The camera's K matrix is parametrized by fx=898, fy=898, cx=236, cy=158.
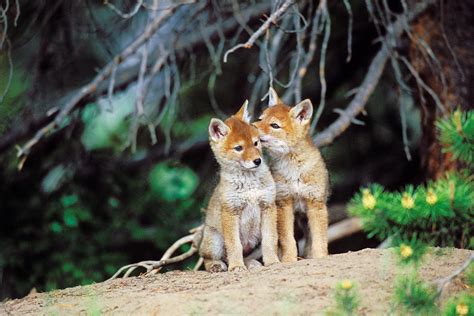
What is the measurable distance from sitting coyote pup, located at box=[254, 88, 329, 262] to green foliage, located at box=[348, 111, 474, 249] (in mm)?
1977

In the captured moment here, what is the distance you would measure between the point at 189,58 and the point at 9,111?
2.13m

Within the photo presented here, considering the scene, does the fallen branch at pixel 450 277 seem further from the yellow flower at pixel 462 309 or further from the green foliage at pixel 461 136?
the green foliage at pixel 461 136

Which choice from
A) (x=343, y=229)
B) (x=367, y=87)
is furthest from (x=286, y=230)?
(x=343, y=229)

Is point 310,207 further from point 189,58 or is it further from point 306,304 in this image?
point 189,58

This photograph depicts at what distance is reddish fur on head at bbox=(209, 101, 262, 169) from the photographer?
21.4 ft

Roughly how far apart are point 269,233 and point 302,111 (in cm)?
99

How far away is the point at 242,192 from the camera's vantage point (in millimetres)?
6605

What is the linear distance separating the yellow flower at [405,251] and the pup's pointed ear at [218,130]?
101 inches

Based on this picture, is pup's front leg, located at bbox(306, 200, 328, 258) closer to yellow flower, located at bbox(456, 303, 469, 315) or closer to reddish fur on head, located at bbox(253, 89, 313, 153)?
reddish fur on head, located at bbox(253, 89, 313, 153)

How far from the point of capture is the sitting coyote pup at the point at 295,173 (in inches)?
265

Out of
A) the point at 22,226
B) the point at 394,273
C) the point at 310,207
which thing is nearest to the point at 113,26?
the point at 22,226

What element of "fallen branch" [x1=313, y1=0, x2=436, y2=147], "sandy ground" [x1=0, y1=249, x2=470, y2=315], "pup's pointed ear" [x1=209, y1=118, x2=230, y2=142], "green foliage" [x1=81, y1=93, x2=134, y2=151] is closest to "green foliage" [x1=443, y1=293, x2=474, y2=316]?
"sandy ground" [x1=0, y1=249, x2=470, y2=315]

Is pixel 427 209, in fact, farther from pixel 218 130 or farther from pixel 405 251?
pixel 218 130

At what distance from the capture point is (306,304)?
5191 millimetres
